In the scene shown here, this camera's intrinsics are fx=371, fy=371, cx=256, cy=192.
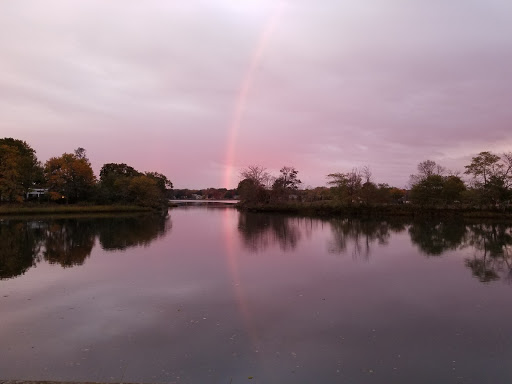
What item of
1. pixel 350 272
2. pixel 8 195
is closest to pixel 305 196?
pixel 8 195

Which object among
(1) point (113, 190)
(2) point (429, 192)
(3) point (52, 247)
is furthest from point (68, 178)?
(2) point (429, 192)

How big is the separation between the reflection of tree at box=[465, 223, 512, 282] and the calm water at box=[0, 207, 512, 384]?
18 cm

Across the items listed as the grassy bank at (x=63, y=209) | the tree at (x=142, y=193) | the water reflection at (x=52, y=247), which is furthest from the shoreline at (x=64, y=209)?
the water reflection at (x=52, y=247)

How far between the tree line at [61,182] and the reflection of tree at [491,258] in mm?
49678

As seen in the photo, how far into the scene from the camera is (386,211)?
47.4m

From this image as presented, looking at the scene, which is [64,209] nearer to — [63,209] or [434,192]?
[63,209]

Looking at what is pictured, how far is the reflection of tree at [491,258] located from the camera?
1302 centimetres

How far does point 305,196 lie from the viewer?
213ft

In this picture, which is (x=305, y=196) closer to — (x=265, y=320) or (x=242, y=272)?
(x=242, y=272)

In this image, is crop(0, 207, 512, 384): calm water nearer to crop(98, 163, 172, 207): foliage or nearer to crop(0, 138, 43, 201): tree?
crop(0, 138, 43, 201): tree

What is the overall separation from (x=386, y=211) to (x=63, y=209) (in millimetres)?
42893

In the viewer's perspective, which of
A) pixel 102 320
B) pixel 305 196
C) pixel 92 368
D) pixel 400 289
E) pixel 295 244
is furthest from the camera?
pixel 305 196

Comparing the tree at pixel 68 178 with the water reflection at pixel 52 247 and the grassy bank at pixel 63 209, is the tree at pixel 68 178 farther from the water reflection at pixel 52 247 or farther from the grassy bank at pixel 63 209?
the water reflection at pixel 52 247

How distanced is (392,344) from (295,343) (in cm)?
172
